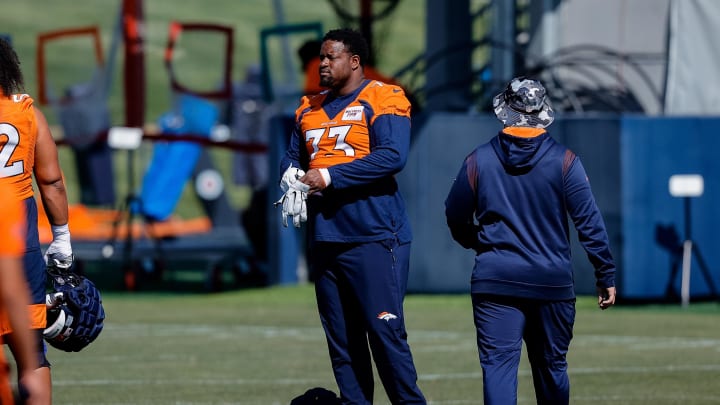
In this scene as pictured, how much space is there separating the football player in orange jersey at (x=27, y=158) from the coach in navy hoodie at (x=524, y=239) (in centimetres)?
207

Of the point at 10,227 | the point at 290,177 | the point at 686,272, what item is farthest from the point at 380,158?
the point at 686,272

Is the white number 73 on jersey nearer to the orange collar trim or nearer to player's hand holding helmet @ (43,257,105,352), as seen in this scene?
the orange collar trim

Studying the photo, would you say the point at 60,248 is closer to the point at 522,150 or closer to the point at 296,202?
the point at 296,202

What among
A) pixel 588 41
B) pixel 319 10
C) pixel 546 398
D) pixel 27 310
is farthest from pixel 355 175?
pixel 319 10

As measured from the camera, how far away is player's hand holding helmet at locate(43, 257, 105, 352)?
8234mm

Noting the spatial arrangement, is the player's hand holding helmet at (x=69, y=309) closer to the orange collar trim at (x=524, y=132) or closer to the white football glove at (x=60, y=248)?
the white football glove at (x=60, y=248)

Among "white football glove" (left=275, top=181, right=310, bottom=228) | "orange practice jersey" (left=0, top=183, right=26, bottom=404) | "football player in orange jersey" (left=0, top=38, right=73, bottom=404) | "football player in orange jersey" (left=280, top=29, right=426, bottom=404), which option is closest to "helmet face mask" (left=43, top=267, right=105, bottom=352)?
"football player in orange jersey" (left=0, top=38, right=73, bottom=404)

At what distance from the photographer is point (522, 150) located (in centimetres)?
803

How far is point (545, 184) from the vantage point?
8.05m

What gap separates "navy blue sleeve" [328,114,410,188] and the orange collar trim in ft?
2.27

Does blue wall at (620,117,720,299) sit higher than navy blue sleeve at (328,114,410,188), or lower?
lower

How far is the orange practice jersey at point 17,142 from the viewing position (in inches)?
295

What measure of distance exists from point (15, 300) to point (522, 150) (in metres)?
2.59

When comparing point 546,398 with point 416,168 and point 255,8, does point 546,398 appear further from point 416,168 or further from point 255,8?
point 255,8
